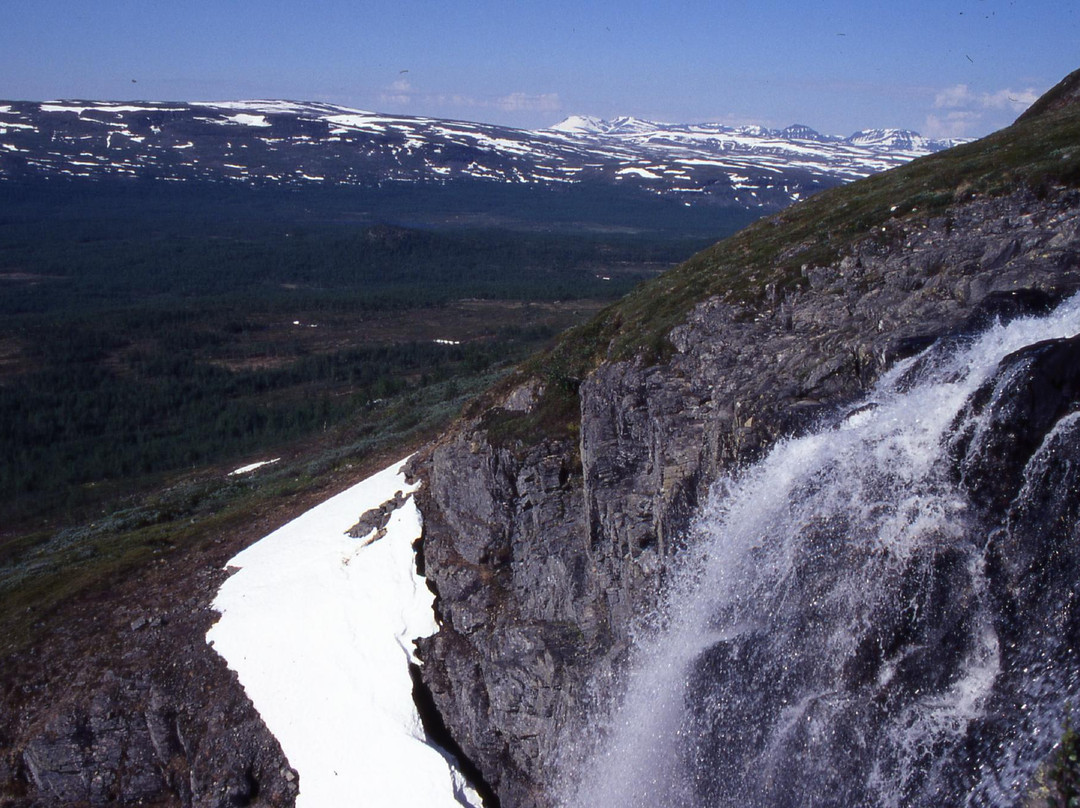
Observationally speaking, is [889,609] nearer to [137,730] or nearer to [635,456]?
[635,456]

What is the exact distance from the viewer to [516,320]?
4557 inches

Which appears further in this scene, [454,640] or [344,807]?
[454,640]

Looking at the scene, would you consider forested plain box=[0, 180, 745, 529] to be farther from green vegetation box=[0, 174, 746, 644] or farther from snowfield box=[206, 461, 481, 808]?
snowfield box=[206, 461, 481, 808]

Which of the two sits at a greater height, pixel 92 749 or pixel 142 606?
pixel 142 606

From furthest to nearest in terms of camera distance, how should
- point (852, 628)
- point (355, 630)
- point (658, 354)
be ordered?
point (355, 630) → point (658, 354) → point (852, 628)

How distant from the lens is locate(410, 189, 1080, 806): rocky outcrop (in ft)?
54.2

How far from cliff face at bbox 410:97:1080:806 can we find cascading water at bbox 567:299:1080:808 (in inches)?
42.8

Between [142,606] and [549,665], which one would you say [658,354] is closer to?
[549,665]

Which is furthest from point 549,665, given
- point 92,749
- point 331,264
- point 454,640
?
point 331,264

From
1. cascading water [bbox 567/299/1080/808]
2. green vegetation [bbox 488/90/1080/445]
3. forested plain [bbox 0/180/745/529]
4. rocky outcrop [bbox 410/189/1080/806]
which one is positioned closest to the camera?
cascading water [bbox 567/299/1080/808]

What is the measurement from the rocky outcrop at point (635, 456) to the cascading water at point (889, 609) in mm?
1053

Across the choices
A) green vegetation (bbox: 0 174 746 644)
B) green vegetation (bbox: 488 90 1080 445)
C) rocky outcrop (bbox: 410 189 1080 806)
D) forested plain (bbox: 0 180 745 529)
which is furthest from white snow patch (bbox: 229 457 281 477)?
green vegetation (bbox: 488 90 1080 445)

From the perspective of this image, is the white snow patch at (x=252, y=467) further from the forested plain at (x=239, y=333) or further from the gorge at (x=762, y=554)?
the gorge at (x=762, y=554)

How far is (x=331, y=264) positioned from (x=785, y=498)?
163 metres
